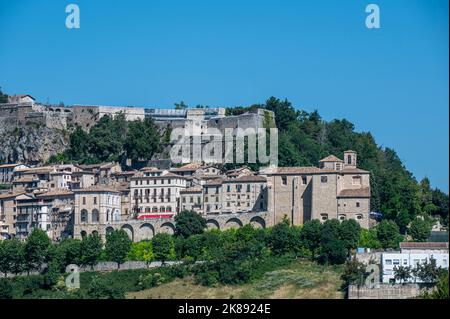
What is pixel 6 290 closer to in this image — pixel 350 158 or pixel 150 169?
pixel 150 169

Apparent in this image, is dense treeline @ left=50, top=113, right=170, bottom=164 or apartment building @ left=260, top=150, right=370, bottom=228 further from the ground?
dense treeline @ left=50, top=113, right=170, bottom=164

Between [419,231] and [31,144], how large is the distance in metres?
25.0

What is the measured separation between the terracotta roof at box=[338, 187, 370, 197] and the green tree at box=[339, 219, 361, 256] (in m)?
1.88

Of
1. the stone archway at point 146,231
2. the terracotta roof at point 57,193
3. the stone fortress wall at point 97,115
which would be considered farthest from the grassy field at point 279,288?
the stone fortress wall at point 97,115

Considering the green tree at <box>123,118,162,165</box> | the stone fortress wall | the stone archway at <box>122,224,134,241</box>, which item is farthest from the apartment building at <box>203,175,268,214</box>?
the stone fortress wall

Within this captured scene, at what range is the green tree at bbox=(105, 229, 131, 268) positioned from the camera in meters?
56.4

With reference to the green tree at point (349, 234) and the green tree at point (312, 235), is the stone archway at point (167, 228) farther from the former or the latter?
the green tree at point (349, 234)

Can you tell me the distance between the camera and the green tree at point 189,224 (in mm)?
57750

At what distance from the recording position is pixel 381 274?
5156 cm

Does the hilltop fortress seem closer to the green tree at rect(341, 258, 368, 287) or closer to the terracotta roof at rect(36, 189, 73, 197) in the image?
the terracotta roof at rect(36, 189, 73, 197)

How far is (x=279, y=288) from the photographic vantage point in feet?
168

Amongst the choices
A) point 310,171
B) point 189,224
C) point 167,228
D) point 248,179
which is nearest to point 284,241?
point 310,171
